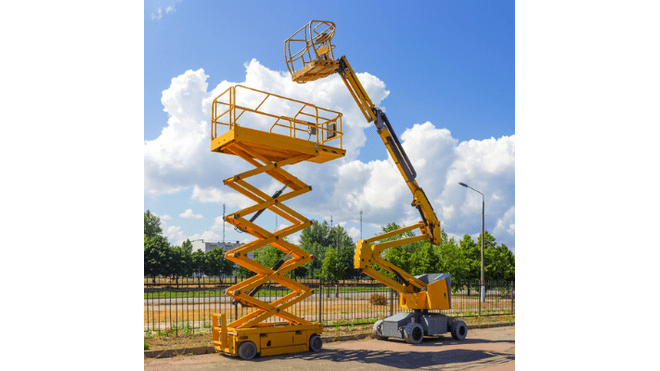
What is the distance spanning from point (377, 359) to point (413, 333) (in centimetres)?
305

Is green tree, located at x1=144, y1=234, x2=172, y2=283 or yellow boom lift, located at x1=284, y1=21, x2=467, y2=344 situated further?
green tree, located at x1=144, y1=234, x2=172, y2=283

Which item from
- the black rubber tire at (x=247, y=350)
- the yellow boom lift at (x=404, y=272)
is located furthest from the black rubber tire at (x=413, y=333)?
the black rubber tire at (x=247, y=350)

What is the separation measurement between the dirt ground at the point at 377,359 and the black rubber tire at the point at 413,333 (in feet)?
0.80

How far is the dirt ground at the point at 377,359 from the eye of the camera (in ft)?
37.5

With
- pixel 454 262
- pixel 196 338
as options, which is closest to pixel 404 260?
pixel 454 262

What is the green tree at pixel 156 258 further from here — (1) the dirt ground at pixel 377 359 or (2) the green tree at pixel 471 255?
(1) the dirt ground at pixel 377 359

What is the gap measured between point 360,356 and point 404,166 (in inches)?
255

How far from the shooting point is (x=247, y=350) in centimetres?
1222

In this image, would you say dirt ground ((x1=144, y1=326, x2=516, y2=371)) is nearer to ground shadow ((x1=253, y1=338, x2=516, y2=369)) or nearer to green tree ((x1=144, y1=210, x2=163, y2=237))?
ground shadow ((x1=253, y1=338, x2=516, y2=369))

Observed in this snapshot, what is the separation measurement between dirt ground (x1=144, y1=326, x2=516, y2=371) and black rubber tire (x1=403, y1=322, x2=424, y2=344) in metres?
0.24

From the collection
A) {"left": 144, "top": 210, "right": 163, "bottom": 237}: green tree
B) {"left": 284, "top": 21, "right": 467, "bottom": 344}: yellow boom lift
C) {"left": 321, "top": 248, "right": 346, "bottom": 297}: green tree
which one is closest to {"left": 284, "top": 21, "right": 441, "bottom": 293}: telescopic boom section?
{"left": 284, "top": 21, "right": 467, "bottom": 344}: yellow boom lift

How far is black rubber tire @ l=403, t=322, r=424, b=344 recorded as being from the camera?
49.8 ft

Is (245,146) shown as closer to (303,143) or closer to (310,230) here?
(303,143)

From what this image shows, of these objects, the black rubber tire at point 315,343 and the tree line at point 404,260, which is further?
the tree line at point 404,260
